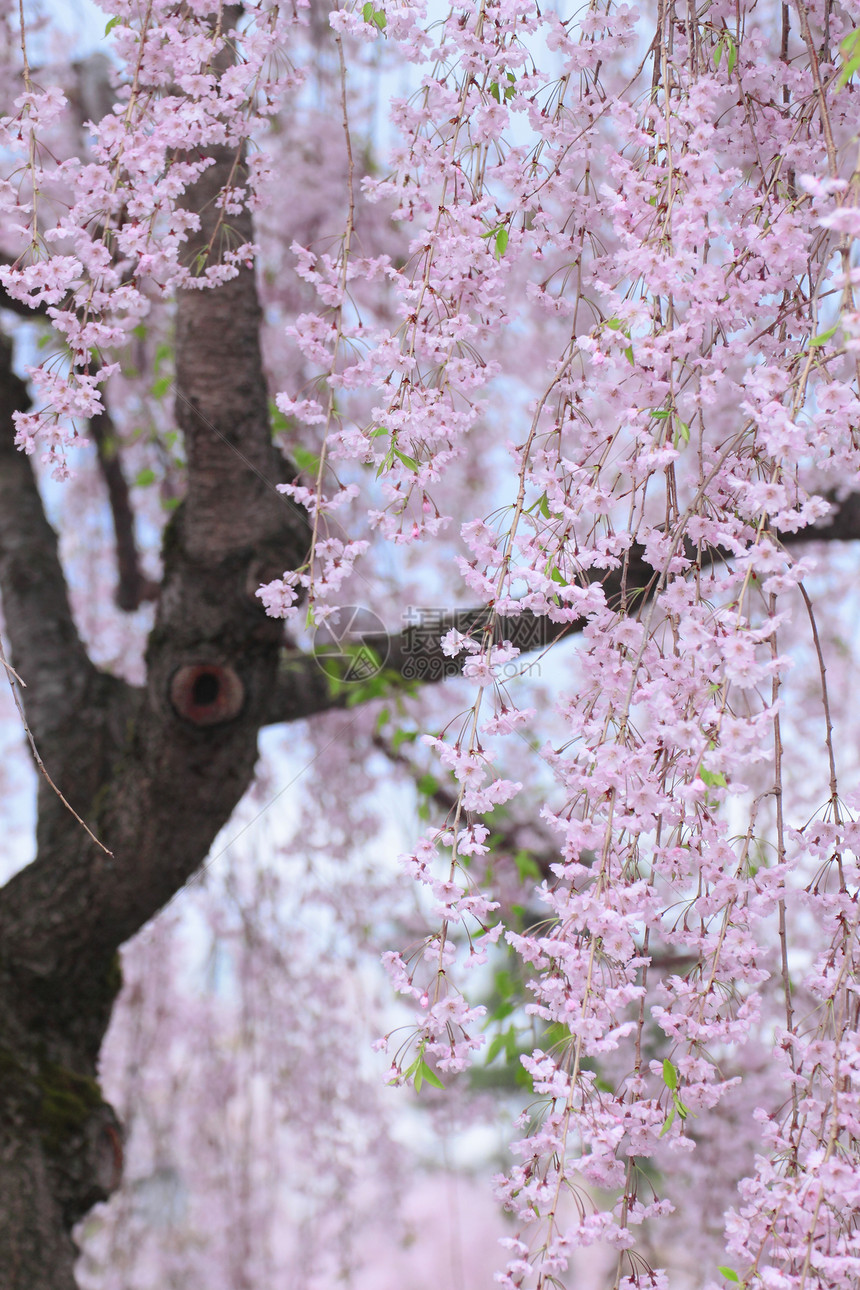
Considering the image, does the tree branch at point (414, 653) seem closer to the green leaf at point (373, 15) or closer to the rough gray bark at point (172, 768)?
the rough gray bark at point (172, 768)

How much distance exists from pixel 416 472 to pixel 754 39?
0.63m

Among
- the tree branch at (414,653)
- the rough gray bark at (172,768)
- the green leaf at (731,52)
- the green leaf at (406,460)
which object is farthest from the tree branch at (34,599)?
the green leaf at (731,52)

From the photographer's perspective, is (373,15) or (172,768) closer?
(373,15)

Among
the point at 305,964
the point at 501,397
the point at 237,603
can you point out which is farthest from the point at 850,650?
the point at 237,603

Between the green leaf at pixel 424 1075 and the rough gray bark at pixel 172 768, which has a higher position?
the rough gray bark at pixel 172 768

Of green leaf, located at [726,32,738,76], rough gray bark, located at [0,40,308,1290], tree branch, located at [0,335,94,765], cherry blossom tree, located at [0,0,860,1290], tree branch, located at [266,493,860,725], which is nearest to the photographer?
cherry blossom tree, located at [0,0,860,1290]

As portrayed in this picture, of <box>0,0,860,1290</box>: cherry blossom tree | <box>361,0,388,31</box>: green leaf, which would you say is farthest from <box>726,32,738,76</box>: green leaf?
<box>361,0,388,31</box>: green leaf

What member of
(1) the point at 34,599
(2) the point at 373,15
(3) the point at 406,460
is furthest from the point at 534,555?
(1) the point at 34,599

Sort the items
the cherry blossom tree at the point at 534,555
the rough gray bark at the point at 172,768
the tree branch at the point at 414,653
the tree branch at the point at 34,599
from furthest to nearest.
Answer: the tree branch at the point at 34,599
the tree branch at the point at 414,653
the rough gray bark at the point at 172,768
the cherry blossom tree at the point at 534,555

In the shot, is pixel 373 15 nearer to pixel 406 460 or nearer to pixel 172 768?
pixel 406 460

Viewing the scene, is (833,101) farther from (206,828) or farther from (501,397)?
(501,397)

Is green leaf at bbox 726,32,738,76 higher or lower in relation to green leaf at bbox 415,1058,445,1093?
higher

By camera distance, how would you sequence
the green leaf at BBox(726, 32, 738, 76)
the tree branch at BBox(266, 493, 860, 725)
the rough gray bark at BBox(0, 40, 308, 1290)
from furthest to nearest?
the tree branch at BBox(266, 493, 860, 725)
the rough gray bark at BBox(0, 40, 308, 1290)
the green leaf at BBox(726, 32, 738, 76)

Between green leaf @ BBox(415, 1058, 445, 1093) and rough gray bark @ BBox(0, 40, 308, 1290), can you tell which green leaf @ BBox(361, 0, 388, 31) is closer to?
rough gray bark @ BBox(0, 40, 308, 1290)
